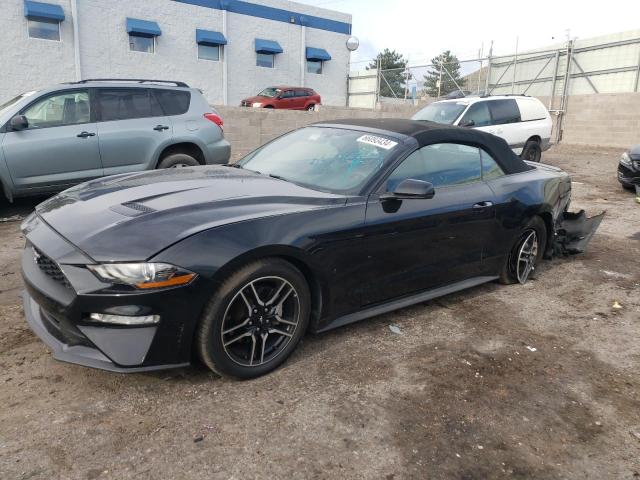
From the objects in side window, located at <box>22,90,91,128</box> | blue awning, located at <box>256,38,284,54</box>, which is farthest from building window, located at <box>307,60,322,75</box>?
side window, located at <box>22,90,91,128</box>

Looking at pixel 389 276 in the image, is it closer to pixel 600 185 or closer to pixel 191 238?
pixel 191 238

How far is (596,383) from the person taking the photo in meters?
3.18

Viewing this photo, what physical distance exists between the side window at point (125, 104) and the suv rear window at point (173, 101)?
0.36ft

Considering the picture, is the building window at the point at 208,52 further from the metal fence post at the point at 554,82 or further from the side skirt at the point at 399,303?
the side skirt at the point at 399,303

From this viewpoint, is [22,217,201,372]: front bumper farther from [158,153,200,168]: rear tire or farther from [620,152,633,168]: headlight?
[620,152,633,168]: headlight

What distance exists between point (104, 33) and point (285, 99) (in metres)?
7.56

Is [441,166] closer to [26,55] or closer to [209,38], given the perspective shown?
[26,55]

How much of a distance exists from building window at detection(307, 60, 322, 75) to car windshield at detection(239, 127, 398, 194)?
24871mm

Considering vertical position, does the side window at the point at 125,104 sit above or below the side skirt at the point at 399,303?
above

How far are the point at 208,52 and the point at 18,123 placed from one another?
1888cm

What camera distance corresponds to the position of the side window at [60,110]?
21.8 feet

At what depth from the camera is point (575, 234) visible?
5766 mm

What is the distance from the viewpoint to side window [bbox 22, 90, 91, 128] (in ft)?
21.8

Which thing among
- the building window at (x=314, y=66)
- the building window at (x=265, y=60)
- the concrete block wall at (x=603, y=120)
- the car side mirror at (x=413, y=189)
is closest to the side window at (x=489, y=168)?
the car side mirror at (x=413, y=189)
